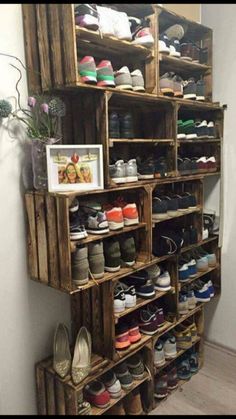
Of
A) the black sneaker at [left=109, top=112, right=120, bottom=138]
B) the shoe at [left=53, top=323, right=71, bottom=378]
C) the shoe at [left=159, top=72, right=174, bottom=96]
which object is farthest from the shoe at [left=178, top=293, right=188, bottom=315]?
the shoe at [left=159, top=72, right=174, bottom=96]

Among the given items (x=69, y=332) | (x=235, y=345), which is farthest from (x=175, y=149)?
(x=235, y=345)

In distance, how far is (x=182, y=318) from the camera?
218 centimetres

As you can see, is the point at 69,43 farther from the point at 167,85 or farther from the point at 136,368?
the point at 136,368

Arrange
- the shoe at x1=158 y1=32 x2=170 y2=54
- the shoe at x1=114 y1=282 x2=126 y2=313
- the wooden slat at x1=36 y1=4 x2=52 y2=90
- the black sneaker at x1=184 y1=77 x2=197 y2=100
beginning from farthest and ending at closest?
the black sneaker at x1=184 y1=77 x2=197 y2=100 → the shoe at x1=158 y1=32 x2=170 y2=54 → the shoe at x1=114 y1=282 x2=126 y2=313 → the wooden slat at x1=36 y1=4 x2=52 y2=90

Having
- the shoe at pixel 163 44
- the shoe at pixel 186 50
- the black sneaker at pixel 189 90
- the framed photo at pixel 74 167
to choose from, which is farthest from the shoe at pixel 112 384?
the shoe at pixel 186 50

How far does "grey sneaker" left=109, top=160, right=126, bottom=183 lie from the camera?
1.67 m

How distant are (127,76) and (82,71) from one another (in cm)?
29

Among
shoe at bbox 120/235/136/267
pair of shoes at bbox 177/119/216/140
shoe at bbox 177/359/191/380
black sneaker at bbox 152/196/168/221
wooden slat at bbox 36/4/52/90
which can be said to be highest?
wooden slat at bbox 36/4/52/90

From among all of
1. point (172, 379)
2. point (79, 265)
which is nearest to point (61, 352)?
point (79, 265)

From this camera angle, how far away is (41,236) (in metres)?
1.56

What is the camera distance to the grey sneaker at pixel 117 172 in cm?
167

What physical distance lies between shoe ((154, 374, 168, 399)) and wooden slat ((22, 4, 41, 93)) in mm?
1750

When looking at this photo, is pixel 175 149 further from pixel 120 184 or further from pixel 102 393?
pixel 102 393

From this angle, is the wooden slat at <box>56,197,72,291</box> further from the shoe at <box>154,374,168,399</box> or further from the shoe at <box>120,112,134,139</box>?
the shoe at <box>154,374,168,399</box>
